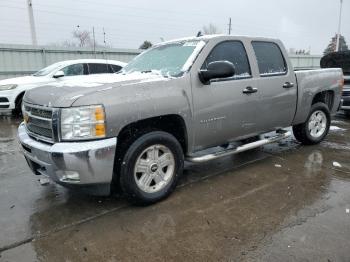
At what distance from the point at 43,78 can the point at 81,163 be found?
24.8 feet

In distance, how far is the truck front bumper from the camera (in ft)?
10.6

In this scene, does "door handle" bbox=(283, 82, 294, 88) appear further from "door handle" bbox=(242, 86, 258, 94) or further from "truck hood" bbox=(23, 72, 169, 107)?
"truck hood" bbox=(23, 72, 169, 107)

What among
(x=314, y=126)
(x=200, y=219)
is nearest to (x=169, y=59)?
(x=200, y=219)

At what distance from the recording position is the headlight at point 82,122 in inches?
129

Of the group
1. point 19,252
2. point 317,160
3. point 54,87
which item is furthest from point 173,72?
point 317,160

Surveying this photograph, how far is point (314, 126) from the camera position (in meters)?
6.36

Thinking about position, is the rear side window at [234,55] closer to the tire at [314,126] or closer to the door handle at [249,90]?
the door handle at [249,90]

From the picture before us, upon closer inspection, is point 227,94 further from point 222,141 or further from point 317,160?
point 317,160

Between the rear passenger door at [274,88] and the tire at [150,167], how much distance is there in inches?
63.1

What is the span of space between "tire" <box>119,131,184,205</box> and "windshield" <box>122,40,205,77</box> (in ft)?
2.82

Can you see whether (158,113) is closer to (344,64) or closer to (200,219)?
(200,219)

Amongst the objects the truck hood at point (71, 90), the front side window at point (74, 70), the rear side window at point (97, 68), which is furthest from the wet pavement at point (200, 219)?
the rear side window at point (97, 68)

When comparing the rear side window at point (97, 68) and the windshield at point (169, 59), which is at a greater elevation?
the windshield at point (169, 59)

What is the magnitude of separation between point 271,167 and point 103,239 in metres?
2.92
